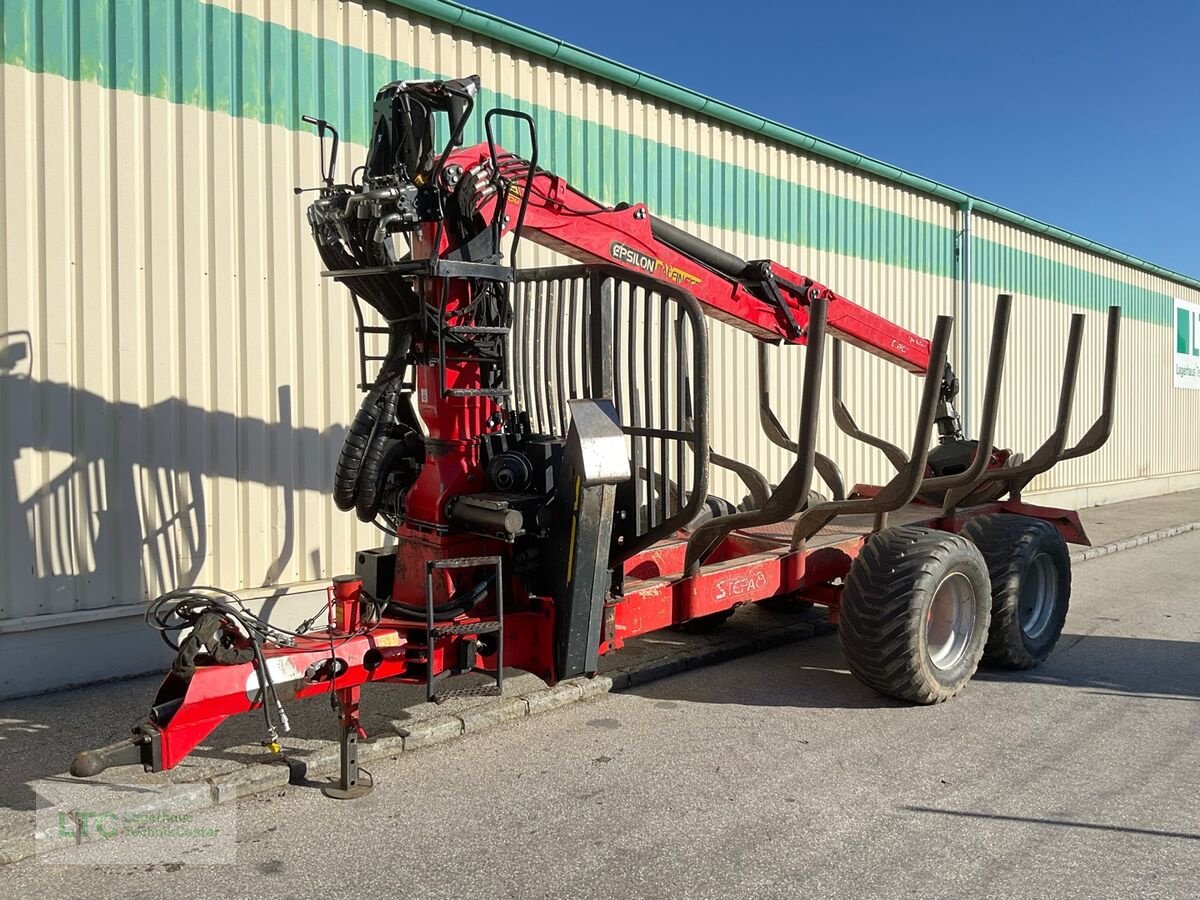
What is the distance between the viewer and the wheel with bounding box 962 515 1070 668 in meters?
6.41

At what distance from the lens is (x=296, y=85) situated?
689 centimetres

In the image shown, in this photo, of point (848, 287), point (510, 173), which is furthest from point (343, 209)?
point (848, 287)

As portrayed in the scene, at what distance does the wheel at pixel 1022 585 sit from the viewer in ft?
21.0

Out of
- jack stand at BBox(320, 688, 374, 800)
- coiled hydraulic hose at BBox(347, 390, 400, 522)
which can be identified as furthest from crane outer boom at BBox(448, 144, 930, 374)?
jack stand at BBox(320, 688, 374, 800)

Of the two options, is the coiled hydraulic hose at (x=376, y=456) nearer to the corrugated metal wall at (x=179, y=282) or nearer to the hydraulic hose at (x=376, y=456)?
the hydraulic hose at (x=376, y=456)

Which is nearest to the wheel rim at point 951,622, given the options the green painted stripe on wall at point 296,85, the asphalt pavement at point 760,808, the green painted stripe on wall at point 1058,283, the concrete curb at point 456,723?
the asphalt pavement at point 760,808

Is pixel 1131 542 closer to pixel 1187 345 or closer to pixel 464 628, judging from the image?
pixel 464 628

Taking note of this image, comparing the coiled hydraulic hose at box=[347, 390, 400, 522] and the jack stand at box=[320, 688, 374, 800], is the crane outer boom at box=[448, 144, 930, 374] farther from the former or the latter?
the jack stand at box=[320, 688, 374, 800]

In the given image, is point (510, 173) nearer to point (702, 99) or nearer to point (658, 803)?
point (658, 803)

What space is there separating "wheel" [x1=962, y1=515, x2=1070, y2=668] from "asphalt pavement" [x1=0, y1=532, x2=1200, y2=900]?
1.17 feet

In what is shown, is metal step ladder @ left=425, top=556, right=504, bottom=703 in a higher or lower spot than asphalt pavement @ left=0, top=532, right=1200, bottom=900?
higher

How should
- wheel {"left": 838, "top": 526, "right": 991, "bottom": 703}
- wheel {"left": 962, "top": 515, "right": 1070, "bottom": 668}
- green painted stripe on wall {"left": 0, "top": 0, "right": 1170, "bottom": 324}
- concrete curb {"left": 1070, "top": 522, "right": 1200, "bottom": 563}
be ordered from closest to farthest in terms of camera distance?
wheel {"left": 838, "top": 526, "right": 991, "bottom": 703}, green painted stripe on wall {"left": 0, "top": 0, "right": 1170, "bottom": 324}, wheel {"left": 962, "top": 515, "right": 1070, "bottom": 668}, concrete curb {"left": 1070, "top": 522, "right": 1200, "bottom": 563}

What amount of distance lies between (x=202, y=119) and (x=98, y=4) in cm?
83

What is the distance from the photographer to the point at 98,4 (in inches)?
237
